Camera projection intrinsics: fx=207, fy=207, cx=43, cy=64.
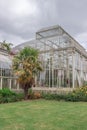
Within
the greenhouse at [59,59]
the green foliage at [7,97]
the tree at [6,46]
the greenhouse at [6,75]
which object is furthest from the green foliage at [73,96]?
the tree at [6,46]

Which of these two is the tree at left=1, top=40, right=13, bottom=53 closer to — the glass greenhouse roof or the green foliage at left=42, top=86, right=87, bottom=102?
the glass greenhouse roof

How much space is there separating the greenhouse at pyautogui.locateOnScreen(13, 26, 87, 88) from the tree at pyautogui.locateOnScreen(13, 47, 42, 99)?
2911 mm

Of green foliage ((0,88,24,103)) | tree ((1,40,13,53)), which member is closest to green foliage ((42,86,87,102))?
green foliage ((0,88,24,103))

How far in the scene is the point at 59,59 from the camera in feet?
76.3

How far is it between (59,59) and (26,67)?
4.61 metres

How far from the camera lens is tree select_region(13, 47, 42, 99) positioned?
791 inches

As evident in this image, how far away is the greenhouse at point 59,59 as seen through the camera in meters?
22.3

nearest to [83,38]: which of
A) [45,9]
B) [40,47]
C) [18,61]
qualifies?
[40,47]

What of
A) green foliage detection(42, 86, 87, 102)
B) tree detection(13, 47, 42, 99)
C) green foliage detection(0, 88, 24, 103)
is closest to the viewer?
green foliage detection(0, 88, 24, 103)

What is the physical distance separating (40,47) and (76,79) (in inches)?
236

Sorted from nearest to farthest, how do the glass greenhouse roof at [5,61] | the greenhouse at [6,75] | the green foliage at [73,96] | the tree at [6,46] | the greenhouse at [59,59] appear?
the green foliage at [73,96]
the greenhouse at [59,59]
the greenhouse at [6,75]
the glass greenhouse roof at [5,61]
the tree at [6,46]

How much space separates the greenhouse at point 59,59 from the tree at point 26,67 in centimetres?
291

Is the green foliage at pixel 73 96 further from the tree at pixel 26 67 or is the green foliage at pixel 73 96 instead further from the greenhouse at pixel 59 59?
the tree at pixel 26 67

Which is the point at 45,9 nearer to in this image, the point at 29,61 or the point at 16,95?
the point at 29,61
